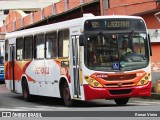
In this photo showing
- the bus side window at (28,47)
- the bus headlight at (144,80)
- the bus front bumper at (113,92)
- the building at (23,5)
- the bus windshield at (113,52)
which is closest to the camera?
the bus front bumper at (113,92)

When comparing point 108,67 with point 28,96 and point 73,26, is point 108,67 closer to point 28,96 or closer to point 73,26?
point 73,26

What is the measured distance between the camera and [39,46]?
20094 mm

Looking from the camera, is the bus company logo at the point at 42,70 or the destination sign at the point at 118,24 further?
the bus company logo at the point at 42,70

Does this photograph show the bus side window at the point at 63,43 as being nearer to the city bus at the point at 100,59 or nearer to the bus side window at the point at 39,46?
the city bus at the point at 100,59

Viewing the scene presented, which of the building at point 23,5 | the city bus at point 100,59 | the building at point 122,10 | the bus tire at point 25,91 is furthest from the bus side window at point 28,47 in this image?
the building at point 23,5

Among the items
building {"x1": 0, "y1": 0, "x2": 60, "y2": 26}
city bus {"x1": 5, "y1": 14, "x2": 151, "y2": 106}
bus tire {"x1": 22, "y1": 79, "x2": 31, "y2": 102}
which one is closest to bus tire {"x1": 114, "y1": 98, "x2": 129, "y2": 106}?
city bus {"x1": 5, "y1": 14, "x2": 151, "y2": 106}

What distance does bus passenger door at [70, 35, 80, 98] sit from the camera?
16922 millimetres

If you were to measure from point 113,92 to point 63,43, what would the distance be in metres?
2.78

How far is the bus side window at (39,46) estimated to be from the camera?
19828 millimetres

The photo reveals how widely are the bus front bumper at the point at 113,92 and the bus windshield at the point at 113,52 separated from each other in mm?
655

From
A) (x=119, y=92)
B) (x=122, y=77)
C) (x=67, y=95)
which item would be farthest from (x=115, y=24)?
(x=67, y=95)

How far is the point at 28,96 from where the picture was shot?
21.8 metres

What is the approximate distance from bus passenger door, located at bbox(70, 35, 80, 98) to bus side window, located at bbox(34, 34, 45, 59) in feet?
9.16

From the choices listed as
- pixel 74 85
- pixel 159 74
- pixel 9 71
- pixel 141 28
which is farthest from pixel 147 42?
pixel 9 71
